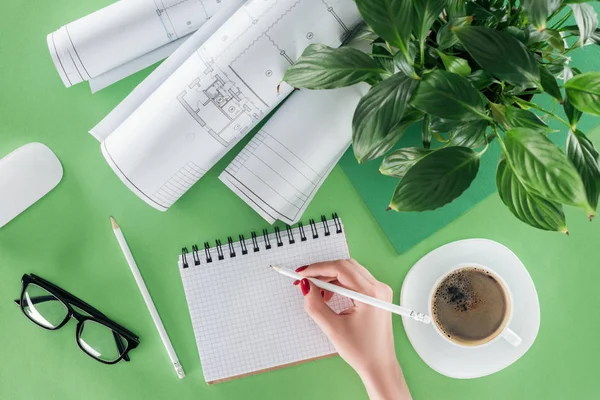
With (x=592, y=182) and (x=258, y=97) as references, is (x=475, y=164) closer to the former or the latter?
(x=592, y=182)

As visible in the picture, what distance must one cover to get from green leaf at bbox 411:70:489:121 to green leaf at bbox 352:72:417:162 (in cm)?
2

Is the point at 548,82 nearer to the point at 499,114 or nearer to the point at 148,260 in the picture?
the point at 499,114

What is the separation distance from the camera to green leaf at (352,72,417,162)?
49 centimetres

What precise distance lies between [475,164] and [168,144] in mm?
417

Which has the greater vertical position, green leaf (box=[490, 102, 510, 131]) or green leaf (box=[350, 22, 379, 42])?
green leaf (box=[350, 22, 379, 42])

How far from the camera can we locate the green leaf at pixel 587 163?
49cm

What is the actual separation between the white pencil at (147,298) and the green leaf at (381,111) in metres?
0.47

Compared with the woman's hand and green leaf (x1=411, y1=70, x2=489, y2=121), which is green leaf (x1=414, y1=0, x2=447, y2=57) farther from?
the woman's hand

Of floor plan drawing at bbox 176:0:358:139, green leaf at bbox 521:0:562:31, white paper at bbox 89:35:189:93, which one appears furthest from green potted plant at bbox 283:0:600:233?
white paper at bbox 89:35:189:93

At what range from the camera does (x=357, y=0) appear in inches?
17.6

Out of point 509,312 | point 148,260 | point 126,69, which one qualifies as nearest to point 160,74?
point 126,69

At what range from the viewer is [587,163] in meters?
0.49

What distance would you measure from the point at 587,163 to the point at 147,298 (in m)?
0.66

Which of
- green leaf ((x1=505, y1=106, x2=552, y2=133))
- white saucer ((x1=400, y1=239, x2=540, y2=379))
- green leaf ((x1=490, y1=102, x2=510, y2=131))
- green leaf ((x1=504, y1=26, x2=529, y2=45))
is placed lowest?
white saucer ((x1=400, y1=239, x2=540, y2=379))
